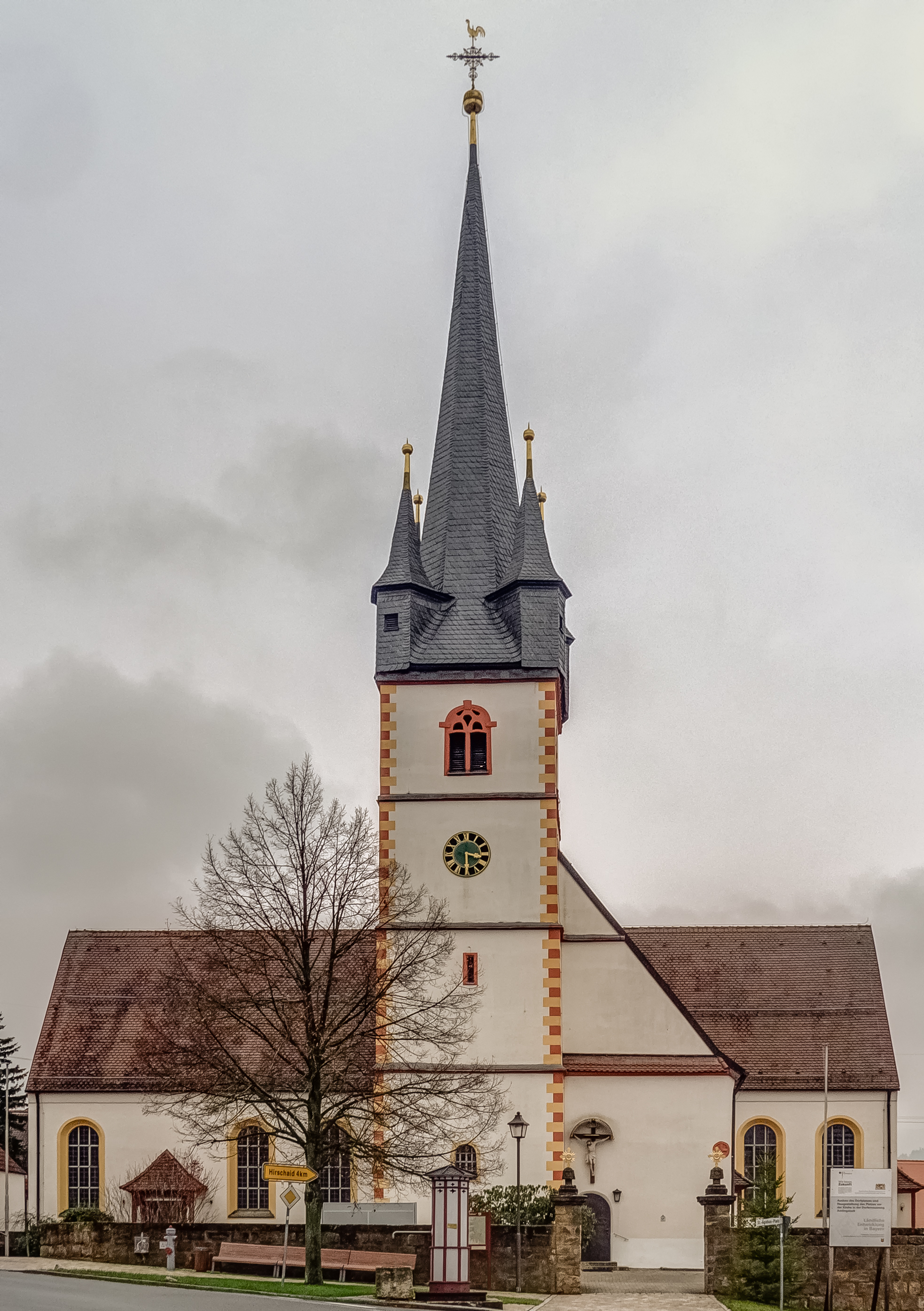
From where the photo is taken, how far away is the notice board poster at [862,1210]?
111ft

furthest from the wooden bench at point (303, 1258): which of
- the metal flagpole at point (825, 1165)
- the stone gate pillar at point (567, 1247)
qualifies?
the metal flagpole at point (825, 1165)

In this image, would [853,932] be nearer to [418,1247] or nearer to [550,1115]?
[550,1115]

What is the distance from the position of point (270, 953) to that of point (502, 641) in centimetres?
1051

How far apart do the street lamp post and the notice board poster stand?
6.04m

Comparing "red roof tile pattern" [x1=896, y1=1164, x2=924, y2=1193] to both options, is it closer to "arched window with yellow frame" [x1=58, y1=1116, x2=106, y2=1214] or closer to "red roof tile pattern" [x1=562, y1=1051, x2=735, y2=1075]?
"red roof tile pattern" [x1=562, y1=1051, x2=735, y2=1075]

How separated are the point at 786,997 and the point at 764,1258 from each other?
16660 mm

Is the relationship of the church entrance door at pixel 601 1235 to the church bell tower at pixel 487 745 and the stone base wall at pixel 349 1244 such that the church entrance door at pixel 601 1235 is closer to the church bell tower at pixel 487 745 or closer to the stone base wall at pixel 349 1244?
the church bell tower at pixel 487 745

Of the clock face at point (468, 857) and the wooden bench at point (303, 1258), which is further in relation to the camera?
the clock face at point (468, 857)

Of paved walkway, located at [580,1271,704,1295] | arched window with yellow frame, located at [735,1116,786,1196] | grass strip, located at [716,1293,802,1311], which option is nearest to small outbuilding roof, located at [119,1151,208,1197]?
paved walkway, located at [580,1271,704,1295]

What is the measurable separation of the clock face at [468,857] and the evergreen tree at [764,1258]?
10.1m

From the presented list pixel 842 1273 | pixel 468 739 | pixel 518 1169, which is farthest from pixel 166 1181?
pixel 842 1273

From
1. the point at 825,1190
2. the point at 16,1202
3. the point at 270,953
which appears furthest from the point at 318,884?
the point at 16,1202

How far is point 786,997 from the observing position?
2030 inches

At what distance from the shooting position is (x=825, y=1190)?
48750 mm
